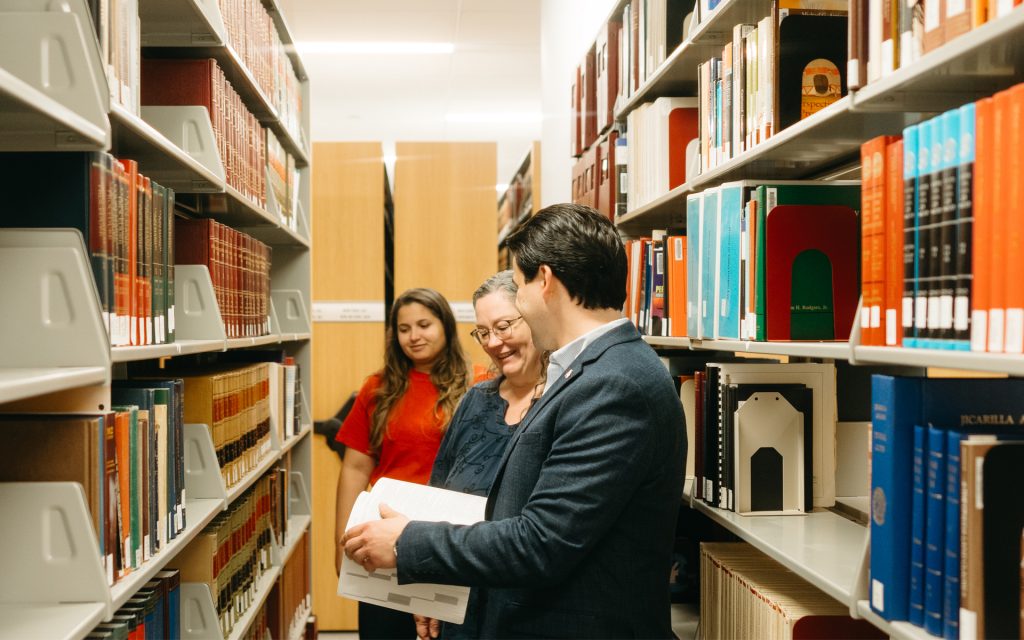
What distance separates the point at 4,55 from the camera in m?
1.16

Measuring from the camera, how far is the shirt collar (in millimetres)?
1616

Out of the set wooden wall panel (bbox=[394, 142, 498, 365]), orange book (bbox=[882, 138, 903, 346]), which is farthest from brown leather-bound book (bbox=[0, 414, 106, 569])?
wooden wall panel (bbox=[394, 142, 498, 365])

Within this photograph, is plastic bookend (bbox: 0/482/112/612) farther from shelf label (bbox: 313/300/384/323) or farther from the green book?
shelf label (bbox: 313/300/384/323)

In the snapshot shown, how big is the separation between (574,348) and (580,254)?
18 cm

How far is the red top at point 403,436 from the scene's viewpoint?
2.81 m

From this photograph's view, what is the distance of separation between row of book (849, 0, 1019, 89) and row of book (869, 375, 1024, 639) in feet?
1.39

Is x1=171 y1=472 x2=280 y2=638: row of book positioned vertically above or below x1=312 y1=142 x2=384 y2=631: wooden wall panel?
below

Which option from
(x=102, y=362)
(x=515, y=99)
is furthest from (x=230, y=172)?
(x=515, y=99)

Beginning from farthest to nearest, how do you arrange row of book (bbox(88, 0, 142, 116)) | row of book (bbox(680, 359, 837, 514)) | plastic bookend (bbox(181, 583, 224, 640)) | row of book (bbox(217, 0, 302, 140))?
row of book (bbox(217, 0, 302, 140))
plastic bookend (bbox(181, 583, 224, 640))
row of book (bbox(680, 359, 837, 514))
row of book (bbox(88, 0, 142, 116))

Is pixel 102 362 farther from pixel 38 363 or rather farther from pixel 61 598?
pixel 61 598

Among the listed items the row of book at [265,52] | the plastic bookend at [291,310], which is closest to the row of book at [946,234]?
the row of book at [265,52]

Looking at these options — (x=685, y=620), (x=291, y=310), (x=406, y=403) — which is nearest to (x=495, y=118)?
(x=291, y=310)

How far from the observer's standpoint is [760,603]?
1.59 m

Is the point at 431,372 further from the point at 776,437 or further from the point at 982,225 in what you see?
the point at 982,225
